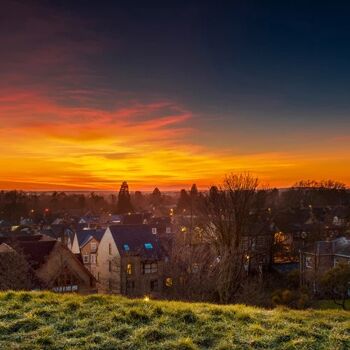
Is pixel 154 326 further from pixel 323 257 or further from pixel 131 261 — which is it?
pixel 323 257

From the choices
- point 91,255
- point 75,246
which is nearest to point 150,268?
point 91,255

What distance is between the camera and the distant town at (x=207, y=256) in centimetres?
1794

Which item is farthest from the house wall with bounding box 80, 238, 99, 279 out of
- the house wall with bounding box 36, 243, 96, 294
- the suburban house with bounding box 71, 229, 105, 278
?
the house wall with bounding box 36, 243, 96, 294

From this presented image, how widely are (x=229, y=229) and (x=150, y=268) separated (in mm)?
21965

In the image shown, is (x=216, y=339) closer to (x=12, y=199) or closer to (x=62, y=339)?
(x=62, y=339)

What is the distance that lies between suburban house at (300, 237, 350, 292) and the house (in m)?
13.5

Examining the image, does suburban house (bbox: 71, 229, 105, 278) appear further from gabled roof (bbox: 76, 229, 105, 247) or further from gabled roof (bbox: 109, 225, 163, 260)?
gabled roof (bbox: 109, 225, 163, 260)

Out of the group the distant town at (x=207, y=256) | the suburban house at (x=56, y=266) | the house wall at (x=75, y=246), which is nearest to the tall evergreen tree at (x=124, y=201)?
the distant town at (x=207, y=256)

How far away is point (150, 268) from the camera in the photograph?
38.5 m

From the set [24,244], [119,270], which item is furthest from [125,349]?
[119,270]

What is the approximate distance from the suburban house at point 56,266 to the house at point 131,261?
5603 mm

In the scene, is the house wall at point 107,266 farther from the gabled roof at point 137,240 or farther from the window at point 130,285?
the window at point 130,285

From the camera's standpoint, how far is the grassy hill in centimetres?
652

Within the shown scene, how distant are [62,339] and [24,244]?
2788 cm
